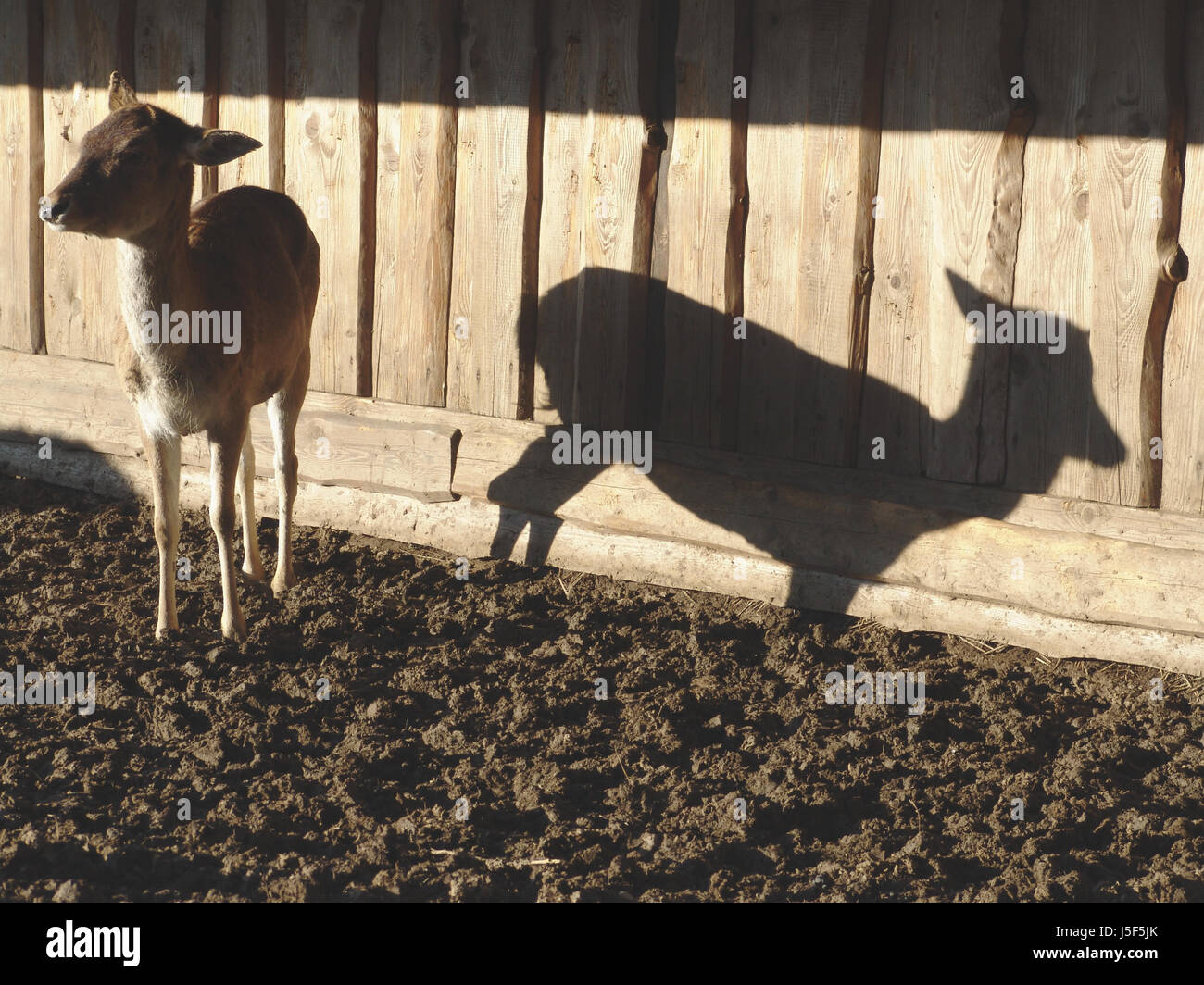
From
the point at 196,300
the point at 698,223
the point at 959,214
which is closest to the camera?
the point at 196,300

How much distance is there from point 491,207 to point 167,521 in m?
2.20

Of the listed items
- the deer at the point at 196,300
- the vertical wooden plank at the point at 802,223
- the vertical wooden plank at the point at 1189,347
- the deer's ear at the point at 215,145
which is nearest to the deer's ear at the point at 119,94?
the deer at the point at 196,300

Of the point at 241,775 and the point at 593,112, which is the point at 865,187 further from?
the point at 241,775

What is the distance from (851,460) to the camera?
20.2 feet

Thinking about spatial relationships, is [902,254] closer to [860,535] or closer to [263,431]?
[860,535]

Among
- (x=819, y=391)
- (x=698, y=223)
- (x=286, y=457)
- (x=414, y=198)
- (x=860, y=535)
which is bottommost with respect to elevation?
(x=860, y=535)

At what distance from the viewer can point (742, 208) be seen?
243 inches

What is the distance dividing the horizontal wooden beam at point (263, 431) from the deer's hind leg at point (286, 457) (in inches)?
24.2

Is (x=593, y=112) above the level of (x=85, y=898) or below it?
above

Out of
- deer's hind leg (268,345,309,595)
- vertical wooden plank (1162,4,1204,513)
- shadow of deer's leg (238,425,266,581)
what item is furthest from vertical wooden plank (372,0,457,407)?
vertical wooden plank (1162,4,1204,513)

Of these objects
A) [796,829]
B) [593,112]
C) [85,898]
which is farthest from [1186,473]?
[85,898]

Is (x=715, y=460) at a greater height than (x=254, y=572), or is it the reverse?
(x=715, y=460)

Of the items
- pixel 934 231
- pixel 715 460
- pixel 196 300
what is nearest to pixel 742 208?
pixel 934 231
